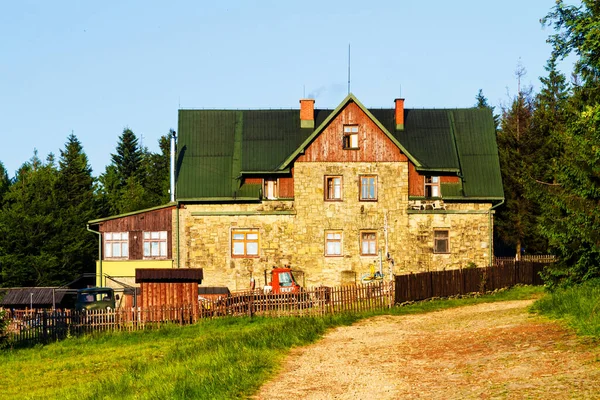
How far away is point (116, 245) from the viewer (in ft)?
152

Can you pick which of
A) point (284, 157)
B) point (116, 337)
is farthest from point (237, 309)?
point (284, 157)

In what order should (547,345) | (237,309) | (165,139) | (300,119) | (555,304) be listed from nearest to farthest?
(547,345)
(555,304)
(237,309)
(300,119)
(165,139)

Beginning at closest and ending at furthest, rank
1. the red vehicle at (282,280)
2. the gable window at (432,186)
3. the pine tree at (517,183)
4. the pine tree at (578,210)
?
the pine tree at (578,210) < the red vehicle at (282,280) < the gable window at (432,186) < the pine tree at (517,183)

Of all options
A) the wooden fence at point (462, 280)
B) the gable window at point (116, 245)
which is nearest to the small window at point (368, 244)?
the wooden fence at point (462, 280)

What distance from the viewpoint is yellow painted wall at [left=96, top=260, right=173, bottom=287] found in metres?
45.7

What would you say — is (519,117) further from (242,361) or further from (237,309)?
(242,361)

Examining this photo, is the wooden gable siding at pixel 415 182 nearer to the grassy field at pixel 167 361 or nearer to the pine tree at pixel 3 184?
the grassy field at pixel 167 361

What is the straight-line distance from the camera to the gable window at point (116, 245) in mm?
46062

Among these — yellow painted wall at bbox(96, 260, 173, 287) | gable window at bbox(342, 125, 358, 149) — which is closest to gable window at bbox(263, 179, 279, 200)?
gable window at bbox(342, 125, 358, 149)

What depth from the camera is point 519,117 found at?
58.3m

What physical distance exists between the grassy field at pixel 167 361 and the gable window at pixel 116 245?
1321cm

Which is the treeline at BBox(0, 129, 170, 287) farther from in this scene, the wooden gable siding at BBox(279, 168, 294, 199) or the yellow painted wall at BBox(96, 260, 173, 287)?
the wooden gable siding at BBox(279, 168, 294, 199)

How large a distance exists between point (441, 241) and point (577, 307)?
21.8m

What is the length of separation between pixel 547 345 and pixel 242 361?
7.12 m
